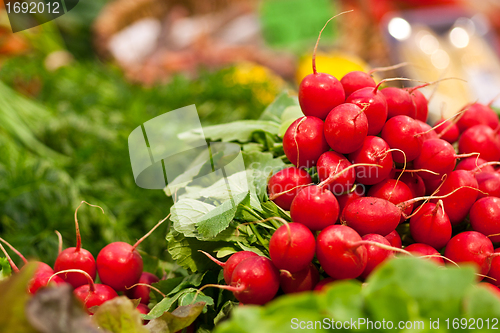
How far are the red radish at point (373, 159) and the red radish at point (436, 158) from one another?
81 mm

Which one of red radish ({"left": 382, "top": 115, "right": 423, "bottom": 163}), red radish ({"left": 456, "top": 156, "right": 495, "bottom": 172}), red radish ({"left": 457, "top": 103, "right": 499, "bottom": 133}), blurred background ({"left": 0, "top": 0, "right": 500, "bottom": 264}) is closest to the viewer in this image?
red radish ({"left": 382, "top": 115, "right": 423, "bottom": 163})

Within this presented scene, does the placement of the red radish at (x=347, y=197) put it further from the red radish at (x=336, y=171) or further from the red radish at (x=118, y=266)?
the red radish at (x=118, y=266)

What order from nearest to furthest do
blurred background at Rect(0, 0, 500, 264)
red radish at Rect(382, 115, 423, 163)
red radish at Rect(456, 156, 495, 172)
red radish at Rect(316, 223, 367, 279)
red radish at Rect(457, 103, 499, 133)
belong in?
1. red radish at Rect(316, 223, 367, 279)
2. red radish at Rect(382, 115, 423, 163)
3. red radish at Rect(456, 156, 495, 172)
4. red radish at Rect(457, 103, 499, 133)
5. blurred background at Rect(0, 0, 500, 264)

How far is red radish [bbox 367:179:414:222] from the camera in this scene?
28.5 inches

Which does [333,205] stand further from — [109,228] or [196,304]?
[109,228]

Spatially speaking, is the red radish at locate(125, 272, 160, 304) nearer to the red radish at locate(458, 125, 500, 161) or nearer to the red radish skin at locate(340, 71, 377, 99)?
the red radish skin at locate(340, 71, 377, 99)

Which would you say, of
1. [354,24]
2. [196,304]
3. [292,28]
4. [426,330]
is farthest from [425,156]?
[354,24]

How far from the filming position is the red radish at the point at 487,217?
2.38ft

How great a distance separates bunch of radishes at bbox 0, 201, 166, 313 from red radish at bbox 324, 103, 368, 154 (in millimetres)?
414

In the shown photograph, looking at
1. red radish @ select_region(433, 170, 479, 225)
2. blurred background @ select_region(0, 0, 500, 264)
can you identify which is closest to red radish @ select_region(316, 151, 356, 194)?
red radish @ select_region(433, 170, 479, 225)

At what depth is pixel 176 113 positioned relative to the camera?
41.0 inches

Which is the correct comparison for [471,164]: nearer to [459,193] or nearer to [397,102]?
[459,193]

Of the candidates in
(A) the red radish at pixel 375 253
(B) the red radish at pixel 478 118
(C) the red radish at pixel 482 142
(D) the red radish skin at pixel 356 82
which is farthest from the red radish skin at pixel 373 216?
(B) the red radish at pixel 478 118

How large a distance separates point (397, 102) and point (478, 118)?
14.9 inches
